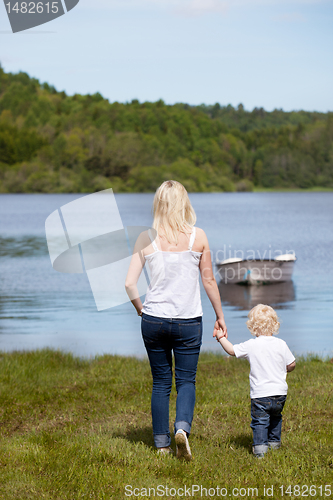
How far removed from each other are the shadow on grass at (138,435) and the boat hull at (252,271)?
1921cm

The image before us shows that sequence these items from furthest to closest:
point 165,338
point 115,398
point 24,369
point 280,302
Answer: point 280,302
point 24,369
point 115,398
point 165,338

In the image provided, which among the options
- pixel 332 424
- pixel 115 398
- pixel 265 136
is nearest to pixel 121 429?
pixel 115 398

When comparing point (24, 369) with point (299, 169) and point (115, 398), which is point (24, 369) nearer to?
point (115, 398)

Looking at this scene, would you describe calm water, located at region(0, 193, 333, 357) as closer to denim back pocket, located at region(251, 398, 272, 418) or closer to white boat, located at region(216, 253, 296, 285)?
white boat, located at region(216, 253, 296, 285)

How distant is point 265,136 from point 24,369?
188 meters

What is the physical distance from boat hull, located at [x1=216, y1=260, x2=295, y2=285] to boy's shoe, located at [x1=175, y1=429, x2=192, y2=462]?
66.5 feet

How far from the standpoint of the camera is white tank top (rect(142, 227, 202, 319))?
4.14 metres

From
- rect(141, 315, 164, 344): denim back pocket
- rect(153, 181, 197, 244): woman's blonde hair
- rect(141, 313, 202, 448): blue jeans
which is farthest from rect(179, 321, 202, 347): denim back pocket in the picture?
rect(153, 181, 197, 244): woman's blonde hair

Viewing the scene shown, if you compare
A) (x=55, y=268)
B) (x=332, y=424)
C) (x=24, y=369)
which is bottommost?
(x=55, y=268)

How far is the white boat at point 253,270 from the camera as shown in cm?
2427

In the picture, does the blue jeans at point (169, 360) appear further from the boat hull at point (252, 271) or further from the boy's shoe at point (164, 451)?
the boat hull at point (252, 271)

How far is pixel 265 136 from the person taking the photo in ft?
618

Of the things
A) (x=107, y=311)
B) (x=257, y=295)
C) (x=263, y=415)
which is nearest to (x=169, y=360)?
(x=263, y=415)

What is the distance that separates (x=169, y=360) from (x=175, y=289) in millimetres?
585
